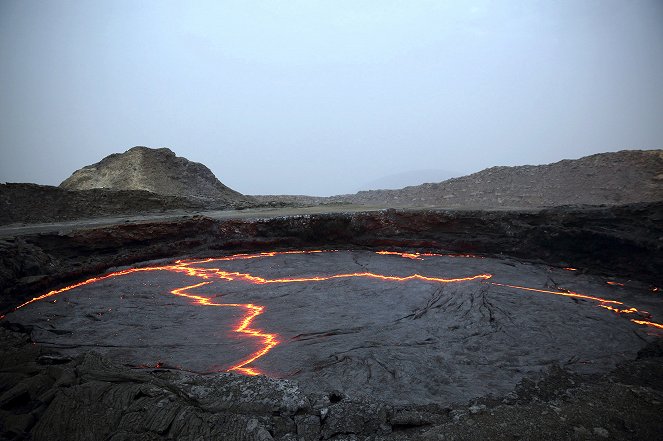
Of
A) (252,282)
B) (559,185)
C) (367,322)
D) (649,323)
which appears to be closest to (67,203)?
(252,282)

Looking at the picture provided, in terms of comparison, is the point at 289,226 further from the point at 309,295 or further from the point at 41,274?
the point at 41,274

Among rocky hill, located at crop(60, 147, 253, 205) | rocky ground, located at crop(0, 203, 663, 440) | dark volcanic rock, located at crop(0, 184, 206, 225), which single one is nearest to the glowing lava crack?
rocky ground, located at crop(0, 203, 663, 440)

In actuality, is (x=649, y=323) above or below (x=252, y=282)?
below

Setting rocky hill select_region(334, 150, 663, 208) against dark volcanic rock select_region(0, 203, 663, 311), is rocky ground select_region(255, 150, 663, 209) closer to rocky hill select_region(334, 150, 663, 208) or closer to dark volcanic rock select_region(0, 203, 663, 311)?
rocky hill select_region(334, 150, 663, 208)

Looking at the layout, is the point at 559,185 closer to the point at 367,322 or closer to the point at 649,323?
the point at 649,323

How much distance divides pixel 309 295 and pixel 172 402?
250 cm

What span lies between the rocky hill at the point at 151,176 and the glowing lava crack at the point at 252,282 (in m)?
7.44

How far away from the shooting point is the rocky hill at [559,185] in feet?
37.2

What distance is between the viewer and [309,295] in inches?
187

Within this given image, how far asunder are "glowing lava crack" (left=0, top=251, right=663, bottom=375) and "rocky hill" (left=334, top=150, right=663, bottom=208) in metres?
5.89

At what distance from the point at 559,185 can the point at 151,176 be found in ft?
52.7

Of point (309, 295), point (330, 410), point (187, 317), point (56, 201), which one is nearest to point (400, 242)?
point (309, 295)

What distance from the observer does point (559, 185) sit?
42.1ft

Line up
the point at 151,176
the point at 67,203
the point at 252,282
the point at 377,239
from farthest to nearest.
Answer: the point at 151,176 → the point at 67,203 → the point at 377,239 → the point at 252,282
